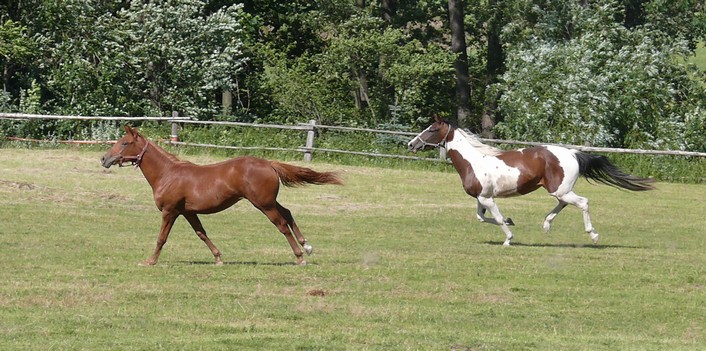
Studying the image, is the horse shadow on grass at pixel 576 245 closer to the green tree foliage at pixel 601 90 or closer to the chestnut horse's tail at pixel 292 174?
the chestnut horse's tail at pixel 292 174

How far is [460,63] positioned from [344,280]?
32.4 metres

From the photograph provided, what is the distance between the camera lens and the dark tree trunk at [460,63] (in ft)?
154

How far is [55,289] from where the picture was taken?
49.9 feet

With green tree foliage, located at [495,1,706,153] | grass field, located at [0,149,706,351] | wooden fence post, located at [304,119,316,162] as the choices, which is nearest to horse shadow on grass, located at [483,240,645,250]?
grass field, located at [0,149,706,351]

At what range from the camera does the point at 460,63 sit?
48.1 meters

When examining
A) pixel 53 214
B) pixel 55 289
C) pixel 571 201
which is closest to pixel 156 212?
pixel 53 214

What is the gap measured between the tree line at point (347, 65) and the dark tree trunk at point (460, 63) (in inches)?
3.1

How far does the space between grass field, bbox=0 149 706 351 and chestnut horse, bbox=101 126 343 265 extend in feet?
2.52

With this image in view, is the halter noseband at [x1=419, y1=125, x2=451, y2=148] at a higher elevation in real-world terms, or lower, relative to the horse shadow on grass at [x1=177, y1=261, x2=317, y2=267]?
higher

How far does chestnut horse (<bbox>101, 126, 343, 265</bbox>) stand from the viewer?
1684cm

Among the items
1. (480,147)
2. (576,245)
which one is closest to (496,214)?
(480,147)

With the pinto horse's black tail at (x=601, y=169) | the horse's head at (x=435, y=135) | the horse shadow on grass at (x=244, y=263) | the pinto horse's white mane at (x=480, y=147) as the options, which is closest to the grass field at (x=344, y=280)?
the horse shadow on grass at (x=244, y=263)

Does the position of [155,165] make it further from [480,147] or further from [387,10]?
[387,10]

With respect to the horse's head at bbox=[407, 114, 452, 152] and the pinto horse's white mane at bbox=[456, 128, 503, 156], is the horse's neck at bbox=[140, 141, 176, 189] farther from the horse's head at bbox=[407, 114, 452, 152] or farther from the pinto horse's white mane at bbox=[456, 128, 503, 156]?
the pinto horse's white mane at bbox=[456, 128, 503, 156]
